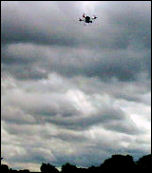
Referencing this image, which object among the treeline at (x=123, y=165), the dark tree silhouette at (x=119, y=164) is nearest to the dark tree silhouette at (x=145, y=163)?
the treeline at (x=123, y=165)

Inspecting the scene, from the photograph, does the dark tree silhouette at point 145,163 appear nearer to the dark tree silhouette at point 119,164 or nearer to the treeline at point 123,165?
the treeline at point 123,165

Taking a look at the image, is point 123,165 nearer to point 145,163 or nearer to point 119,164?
point 119,164

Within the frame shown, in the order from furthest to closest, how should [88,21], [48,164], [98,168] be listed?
[48,164] < [98,168] < [88,21]

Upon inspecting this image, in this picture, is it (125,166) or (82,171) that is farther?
(82,171)

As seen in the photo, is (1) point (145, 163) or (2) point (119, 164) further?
(2) point (119, 164)

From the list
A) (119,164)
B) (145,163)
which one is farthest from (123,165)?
(145,163)

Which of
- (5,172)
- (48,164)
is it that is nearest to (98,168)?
(48,164)

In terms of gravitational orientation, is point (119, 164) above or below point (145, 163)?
below

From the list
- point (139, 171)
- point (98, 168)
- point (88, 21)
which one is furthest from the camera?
point (98, 168)

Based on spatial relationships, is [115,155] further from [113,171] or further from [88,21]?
[88,21]

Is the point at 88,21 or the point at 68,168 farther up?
the point at 88,21

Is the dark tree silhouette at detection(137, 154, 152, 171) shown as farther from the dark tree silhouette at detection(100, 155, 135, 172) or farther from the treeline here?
the dark tree silhouette at detection(100, 155, 135, 172)
